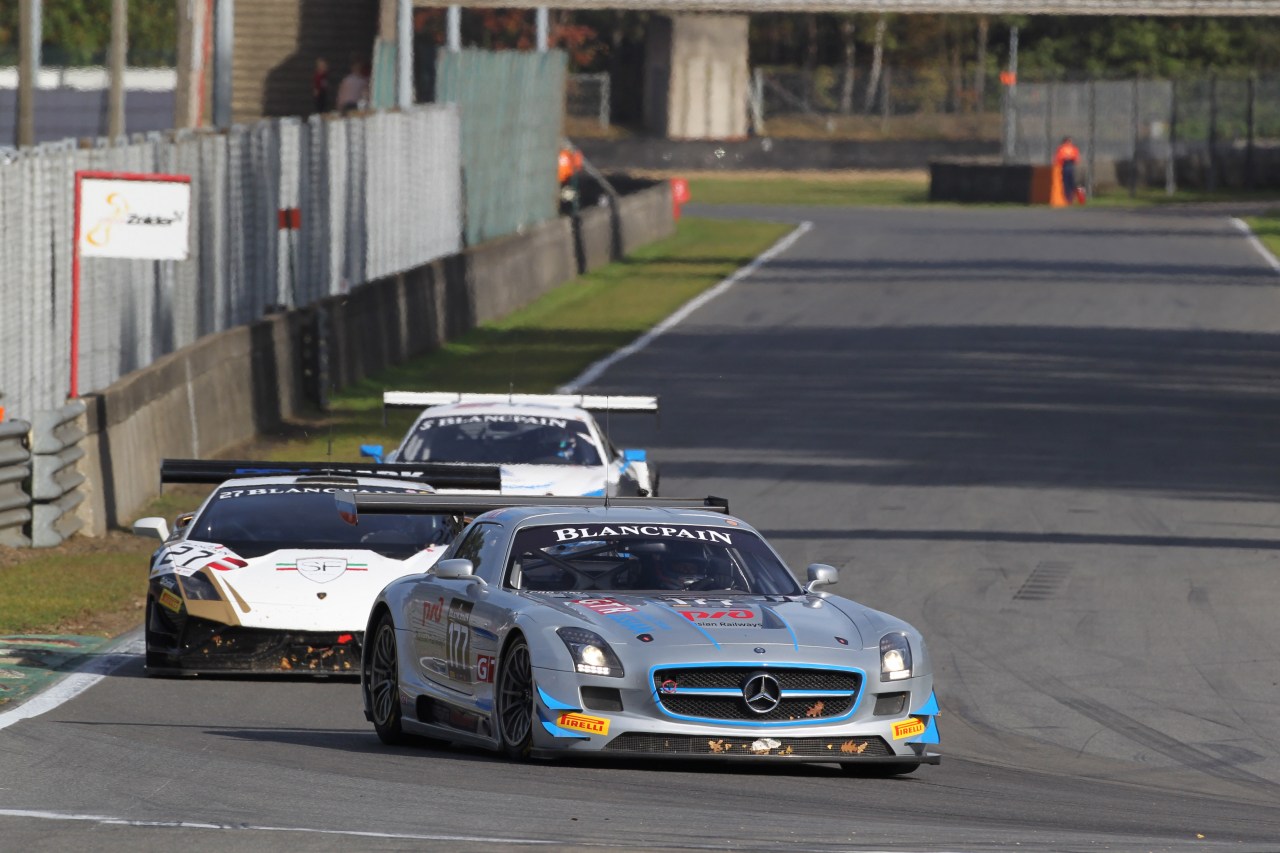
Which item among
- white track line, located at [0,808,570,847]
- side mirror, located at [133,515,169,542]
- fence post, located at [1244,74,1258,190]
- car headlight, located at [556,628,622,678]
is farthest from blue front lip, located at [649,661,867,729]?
fence post, located at [1244,74,1258,190]

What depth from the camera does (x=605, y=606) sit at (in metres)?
10.7

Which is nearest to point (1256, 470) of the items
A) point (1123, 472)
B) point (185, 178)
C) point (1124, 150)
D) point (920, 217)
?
point (1123, 472)

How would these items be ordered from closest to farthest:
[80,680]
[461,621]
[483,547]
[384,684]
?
[461,621]
[483,547]
[384,684]
[80,680]

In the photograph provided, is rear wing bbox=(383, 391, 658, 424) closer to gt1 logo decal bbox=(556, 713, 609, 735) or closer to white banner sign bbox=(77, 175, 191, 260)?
white banner sign bbox=(77, 175, 191, 260)

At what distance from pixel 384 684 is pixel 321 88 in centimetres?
3486

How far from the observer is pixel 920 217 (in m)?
63.5

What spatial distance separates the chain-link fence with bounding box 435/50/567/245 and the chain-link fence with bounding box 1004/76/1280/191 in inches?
933

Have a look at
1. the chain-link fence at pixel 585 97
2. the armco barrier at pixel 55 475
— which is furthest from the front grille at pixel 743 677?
the chain-link fence at pixel 585 97

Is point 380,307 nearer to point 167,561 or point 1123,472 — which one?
point 1123,472

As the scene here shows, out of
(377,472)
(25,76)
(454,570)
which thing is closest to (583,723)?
(454,570)

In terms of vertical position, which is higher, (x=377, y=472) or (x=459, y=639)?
(x=377, y=472)

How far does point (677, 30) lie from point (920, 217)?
3218 centimetres

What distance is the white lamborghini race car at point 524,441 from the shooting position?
1900 cm

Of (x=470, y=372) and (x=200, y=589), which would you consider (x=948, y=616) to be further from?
(x=470, y=372)
